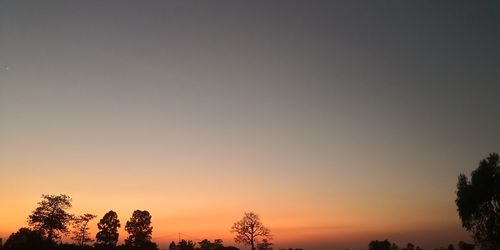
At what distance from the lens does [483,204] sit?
6150 centimetres

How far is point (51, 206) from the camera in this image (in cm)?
9494

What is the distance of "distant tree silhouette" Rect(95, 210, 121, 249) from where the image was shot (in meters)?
104

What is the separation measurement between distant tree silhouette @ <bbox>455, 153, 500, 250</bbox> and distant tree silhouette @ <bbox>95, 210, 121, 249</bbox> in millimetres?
76726

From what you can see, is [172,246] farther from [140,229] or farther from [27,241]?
[27,241]

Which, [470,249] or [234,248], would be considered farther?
[470,249]

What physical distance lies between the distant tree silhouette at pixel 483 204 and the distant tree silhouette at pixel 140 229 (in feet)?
230

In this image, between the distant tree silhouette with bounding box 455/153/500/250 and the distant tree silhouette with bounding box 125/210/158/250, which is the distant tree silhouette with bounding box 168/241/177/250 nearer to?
the distant tree silhouette with bounding box 125/210/158/250

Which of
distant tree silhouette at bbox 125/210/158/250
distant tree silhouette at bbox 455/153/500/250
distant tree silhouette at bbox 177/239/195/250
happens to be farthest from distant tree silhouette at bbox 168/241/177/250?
distant tree silhouette at bbox 455/153/500/250

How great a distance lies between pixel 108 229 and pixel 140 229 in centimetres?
751

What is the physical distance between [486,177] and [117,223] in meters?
81.8

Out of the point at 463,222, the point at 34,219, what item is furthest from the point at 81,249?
the point at 463,222

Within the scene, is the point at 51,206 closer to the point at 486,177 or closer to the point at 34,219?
the point at 34,219

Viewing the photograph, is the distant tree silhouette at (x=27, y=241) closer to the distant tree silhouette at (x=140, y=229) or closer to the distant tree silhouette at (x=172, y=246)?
the distant tree silhouette at (x=140, y=229)

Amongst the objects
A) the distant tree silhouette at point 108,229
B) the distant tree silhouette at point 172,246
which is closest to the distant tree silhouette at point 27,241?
the distant tree silhouette at point 108,229
